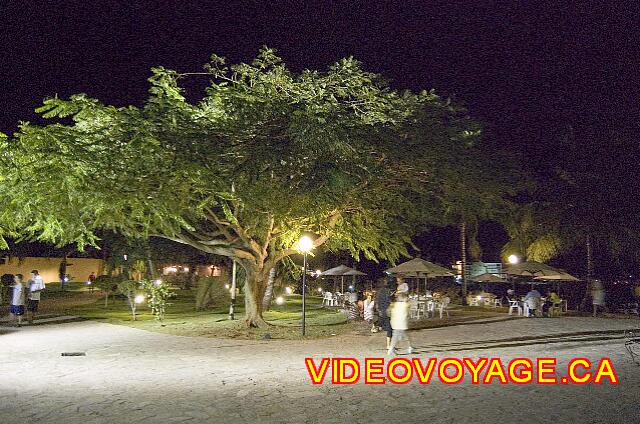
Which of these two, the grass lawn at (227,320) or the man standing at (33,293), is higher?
the man standing at (33,293)

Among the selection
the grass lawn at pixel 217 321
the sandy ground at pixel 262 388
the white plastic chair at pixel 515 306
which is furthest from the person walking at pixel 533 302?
the grass lawn at pixel 217 321

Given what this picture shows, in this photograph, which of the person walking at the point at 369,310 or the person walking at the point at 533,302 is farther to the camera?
the person walking at the point at 533,302

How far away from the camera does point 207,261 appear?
130 ft

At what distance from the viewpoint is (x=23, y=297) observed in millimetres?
18562

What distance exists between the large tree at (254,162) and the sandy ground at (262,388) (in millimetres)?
3530

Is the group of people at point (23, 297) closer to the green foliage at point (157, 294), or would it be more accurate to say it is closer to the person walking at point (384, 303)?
the green foliage at point (157, 294)

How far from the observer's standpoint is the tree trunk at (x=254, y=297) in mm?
18672

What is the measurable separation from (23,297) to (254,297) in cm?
724

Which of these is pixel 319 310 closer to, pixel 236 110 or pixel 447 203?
pixel 447 203

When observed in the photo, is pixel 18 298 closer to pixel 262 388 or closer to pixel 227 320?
pixel 227 320

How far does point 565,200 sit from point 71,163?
2121 centimetres

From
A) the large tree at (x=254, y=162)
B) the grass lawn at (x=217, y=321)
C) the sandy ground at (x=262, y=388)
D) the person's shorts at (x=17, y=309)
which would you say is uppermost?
the large tree at (x=254, y=162)

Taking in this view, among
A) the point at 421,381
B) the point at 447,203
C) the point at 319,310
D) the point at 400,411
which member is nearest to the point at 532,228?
the point at 319,310

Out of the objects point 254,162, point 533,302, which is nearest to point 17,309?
point 254,162
